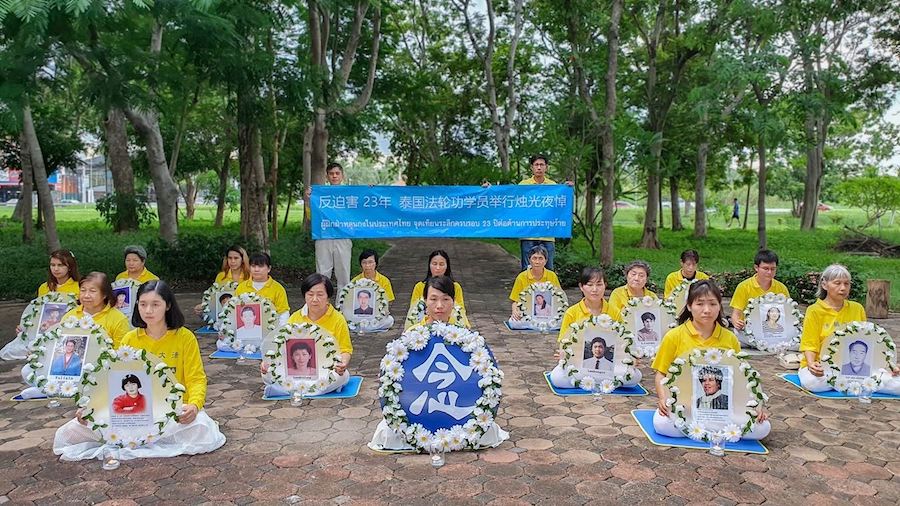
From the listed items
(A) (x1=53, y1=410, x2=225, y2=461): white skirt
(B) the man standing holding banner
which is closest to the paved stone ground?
(A) (x1=53, y1=410, x2=225, y2=461): white skirt

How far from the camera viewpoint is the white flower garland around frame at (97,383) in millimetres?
4293

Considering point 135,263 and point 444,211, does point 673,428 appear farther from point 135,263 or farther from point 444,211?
point 444,211

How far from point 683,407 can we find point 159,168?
9.60 metres

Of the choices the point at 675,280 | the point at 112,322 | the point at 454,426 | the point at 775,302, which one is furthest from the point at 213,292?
the point at 775,302

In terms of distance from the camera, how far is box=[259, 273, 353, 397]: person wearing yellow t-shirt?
223 inches

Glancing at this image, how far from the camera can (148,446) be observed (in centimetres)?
440

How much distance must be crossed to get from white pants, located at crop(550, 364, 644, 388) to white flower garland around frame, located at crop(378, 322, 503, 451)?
1.59 metres

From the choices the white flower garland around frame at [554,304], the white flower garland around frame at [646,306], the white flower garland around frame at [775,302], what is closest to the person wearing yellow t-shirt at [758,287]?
the white flower garland around frame at [775,302]

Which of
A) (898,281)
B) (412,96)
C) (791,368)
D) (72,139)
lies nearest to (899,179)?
(898,281)

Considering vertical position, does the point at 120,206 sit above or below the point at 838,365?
above

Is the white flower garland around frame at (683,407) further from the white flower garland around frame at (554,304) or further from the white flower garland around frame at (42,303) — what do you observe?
the white flower garland around frame at (42,303)

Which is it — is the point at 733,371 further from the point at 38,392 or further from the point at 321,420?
the point at 38,392

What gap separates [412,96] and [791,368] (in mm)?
13279

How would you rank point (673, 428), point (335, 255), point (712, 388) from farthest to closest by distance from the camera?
1. point (335, 255)
2. point (673, 428)
3. point (712, 388)
